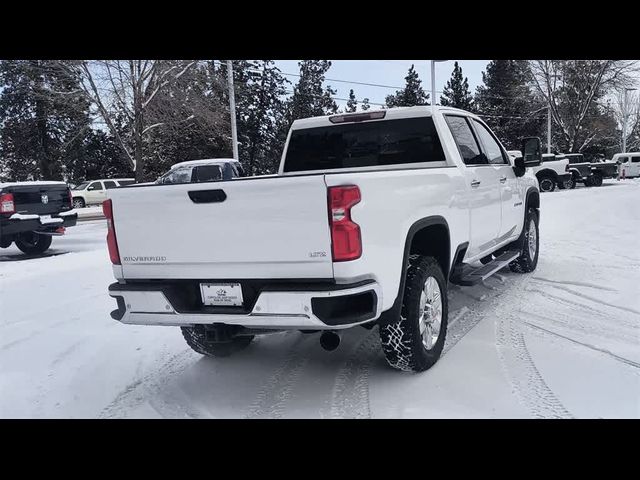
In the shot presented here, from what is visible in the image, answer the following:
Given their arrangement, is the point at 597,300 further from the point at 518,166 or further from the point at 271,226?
the point at 271,226

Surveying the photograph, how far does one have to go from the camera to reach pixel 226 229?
324 centimetres

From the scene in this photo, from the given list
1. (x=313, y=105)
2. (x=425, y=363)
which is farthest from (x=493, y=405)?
(x=313, y=105)

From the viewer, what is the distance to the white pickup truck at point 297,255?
9.88 feet

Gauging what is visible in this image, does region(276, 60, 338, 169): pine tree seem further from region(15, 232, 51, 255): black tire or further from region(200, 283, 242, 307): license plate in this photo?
region(200, 283, 242, 307): license plate

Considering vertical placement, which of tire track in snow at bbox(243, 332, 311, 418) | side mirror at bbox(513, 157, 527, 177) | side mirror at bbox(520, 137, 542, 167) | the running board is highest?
side mirror at bbox(520, 137, 542, 167)

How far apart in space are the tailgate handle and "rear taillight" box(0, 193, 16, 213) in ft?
28.9

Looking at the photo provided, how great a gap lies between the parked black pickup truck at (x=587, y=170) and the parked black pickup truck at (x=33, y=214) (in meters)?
23.7

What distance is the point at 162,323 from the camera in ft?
11.4

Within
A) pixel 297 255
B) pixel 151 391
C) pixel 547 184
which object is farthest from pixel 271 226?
pixel 547 184

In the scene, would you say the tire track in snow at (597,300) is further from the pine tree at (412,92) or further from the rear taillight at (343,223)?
the pine tree at (412,92)

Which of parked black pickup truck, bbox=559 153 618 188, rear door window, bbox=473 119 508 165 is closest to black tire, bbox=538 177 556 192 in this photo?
parked black pickup truck, bbox=559 153 618 188

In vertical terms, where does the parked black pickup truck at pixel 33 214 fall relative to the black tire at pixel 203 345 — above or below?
above

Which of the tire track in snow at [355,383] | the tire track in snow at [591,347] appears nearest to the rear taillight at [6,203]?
the tire track in snow at [355,383]

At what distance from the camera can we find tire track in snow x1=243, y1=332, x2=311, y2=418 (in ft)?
11.0
